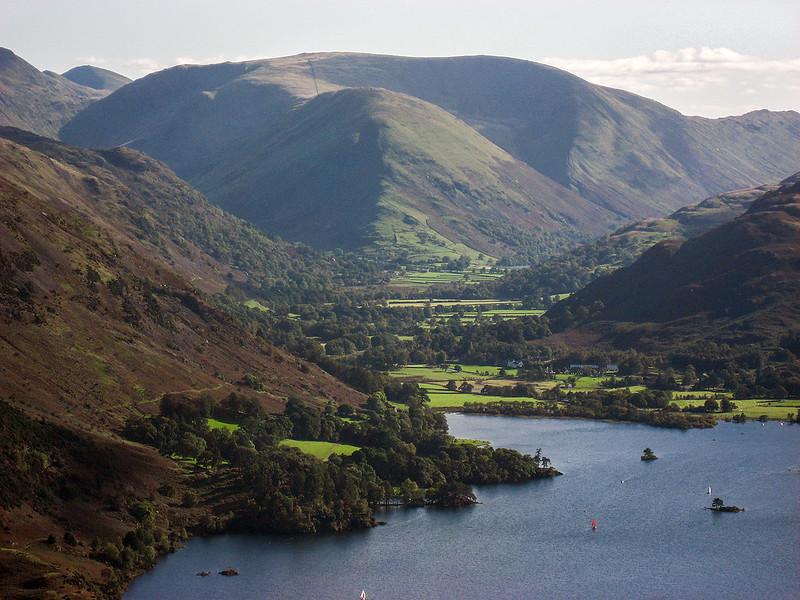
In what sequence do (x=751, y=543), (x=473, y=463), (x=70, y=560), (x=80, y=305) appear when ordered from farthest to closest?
(x=80, y=305)
(x=473, y=463)
(x=751, y=543)
(x=70, y=560)

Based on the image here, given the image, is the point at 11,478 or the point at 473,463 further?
the point at 473,463

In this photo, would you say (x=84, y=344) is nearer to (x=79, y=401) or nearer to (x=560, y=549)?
(x=79, y=401)

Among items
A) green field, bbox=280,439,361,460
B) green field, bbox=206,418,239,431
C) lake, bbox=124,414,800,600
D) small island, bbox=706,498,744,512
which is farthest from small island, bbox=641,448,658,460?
→ green field, bbox=206,418,239,431

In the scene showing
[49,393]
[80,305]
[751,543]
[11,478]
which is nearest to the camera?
[11,478]

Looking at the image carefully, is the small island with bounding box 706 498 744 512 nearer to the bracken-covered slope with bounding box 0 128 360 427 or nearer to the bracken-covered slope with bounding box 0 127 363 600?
the bracken-covered slope with bounding box 0 127 363 600

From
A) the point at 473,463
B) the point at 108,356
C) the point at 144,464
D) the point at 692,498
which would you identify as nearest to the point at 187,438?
the point at 144,464

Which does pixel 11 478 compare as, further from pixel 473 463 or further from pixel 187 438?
pixel 473 463

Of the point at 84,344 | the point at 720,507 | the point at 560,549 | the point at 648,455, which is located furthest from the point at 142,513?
the point at 648,455
